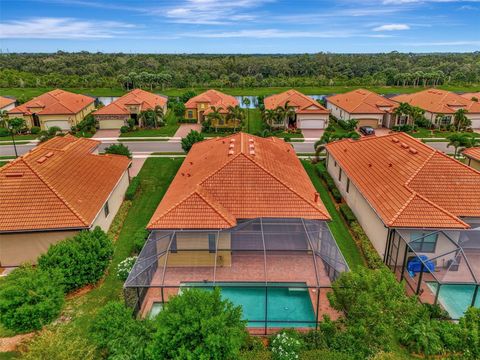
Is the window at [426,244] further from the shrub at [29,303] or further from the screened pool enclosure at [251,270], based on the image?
the shrub at [29,303]

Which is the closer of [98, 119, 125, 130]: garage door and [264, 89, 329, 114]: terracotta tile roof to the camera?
[264, 89, 329, 114]: terracotta tile roof

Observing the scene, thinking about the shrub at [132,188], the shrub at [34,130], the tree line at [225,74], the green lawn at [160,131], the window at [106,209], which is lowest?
the shrub at [132,188]

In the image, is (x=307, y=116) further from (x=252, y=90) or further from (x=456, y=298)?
(x=252, y=90)

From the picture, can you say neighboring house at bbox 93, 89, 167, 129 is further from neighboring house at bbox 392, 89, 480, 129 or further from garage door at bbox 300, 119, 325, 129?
neighboring house at bbox 392, 89, 480, 129

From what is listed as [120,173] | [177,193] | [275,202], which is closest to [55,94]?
[120,173]

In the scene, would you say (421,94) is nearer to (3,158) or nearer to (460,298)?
(460,298)

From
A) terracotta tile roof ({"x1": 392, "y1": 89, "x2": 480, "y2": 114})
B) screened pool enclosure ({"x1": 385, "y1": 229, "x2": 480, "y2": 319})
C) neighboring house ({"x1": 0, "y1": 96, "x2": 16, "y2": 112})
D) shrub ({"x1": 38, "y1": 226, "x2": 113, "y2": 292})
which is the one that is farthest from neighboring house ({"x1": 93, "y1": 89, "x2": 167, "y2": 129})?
screened pool enclosure ({"x1": 385, "y1": 229, "x2": 480, "y2": 319})

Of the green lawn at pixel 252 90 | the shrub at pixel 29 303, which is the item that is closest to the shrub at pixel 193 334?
the shrub at pixel 29 303
